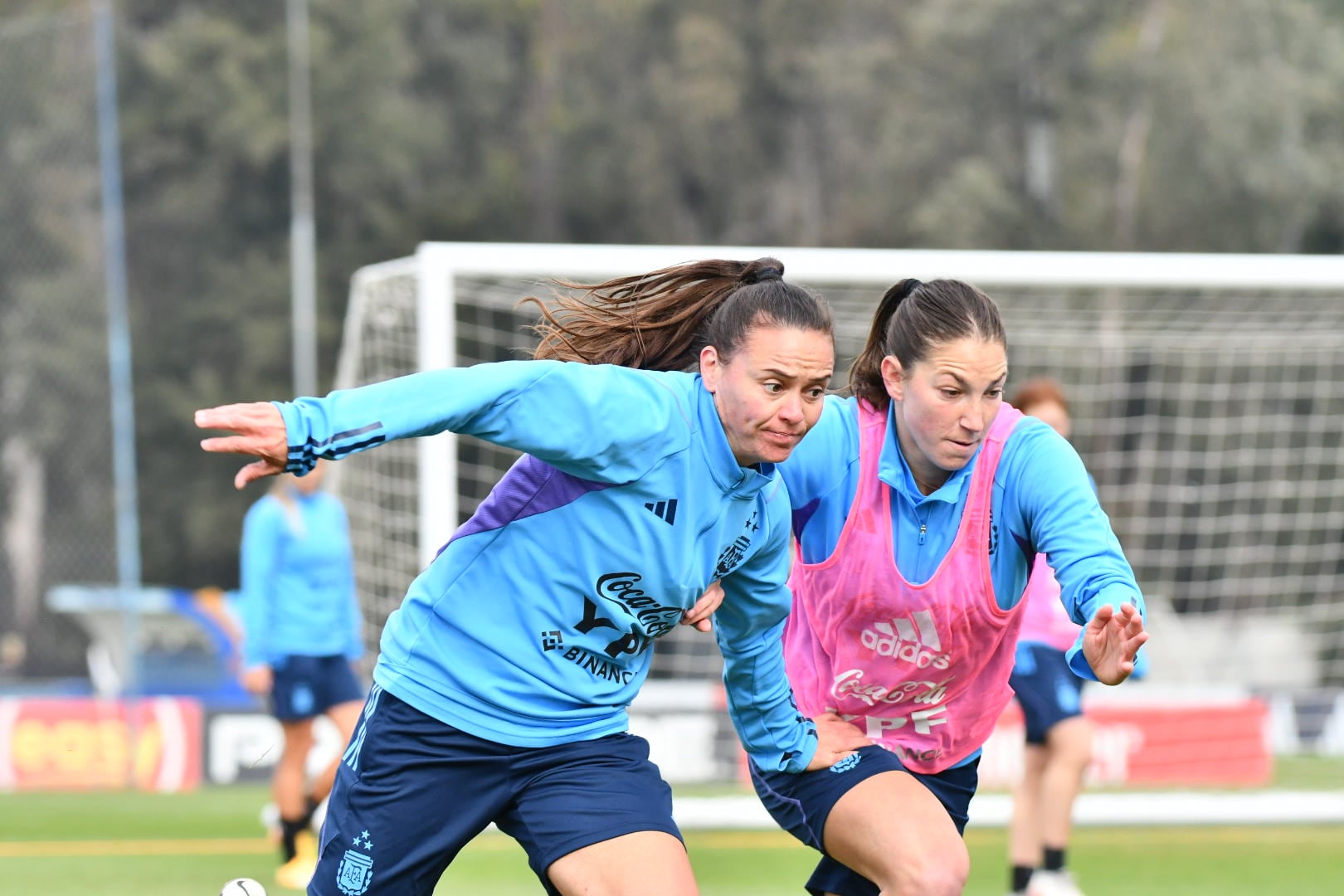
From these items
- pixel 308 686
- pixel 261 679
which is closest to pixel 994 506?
pixel 308 686

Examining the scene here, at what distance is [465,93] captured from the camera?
34.5m

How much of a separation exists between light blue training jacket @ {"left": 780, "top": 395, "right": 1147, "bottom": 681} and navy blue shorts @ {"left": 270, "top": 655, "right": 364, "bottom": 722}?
4.17 metres

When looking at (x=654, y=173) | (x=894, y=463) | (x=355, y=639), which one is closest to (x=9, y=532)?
(x=355, y=639)

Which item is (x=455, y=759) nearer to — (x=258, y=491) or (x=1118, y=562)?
(x=1118, y=562)

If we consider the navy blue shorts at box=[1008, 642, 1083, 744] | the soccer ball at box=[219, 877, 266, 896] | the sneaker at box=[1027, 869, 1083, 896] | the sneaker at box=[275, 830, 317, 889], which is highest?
the navy blue shorts at box=[1008, 642, 1083, 744]

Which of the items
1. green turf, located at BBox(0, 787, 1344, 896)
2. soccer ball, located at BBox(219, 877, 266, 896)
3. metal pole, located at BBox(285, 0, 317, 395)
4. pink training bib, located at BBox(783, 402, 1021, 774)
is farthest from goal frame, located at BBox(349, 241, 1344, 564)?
metal pole, located at BBox(285, 0, 317, 395)

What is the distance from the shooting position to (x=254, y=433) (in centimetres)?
279

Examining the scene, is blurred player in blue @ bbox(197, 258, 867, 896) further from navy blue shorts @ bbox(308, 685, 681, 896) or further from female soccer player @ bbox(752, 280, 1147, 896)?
female soccer player @ bbox(752, 280, 1147, 896)

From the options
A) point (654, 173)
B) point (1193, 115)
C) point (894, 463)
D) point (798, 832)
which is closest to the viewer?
point (894, 463)

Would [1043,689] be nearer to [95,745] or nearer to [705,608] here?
[705,608]

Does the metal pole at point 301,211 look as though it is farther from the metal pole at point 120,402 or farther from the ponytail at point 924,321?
the ponytail at point 924,321

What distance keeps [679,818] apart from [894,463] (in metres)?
4.79

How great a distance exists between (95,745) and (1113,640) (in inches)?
399

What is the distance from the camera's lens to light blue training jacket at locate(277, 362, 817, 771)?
10.5 feet
